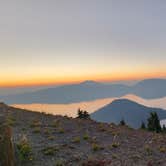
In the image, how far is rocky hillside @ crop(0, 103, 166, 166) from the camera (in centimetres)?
1638

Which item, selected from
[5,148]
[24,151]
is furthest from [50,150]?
[5,148]

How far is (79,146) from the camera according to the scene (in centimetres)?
1952

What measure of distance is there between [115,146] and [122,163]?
10.3 ft

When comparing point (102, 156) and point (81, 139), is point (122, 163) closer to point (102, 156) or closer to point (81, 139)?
point (102, 156)

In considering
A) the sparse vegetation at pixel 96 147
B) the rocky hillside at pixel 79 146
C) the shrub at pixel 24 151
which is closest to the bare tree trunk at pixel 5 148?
the rocky hillside at pixel 79 146

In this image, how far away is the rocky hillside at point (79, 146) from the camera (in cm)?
1638

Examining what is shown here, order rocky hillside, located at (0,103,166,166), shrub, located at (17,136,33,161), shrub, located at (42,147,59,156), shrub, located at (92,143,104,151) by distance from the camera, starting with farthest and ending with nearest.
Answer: shrub, located at (92,143,104,151)
shrub, located at (42,147,59,156)
rocky hillside, located at (0,103,166,166)
shrub, located at (17,136,33,161)

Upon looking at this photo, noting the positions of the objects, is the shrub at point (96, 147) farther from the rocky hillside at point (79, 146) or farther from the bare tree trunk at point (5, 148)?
the bare tree trunk at point (5, 148)

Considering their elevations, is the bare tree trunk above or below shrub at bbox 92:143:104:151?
above

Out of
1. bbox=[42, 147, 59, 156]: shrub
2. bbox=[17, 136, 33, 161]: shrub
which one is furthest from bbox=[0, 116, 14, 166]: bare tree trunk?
bbox=[42, 147, 59, 156]: shrub

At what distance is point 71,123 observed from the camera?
28.0 metres

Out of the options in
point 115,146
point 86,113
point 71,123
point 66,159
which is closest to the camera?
point 66,159

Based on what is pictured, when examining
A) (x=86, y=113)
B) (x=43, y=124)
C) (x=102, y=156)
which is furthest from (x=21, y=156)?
(x=86, y=113)

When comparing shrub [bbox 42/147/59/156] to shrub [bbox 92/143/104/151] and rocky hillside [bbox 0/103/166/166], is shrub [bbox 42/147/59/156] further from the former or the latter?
shrub [bbox 92/143/104/151]
